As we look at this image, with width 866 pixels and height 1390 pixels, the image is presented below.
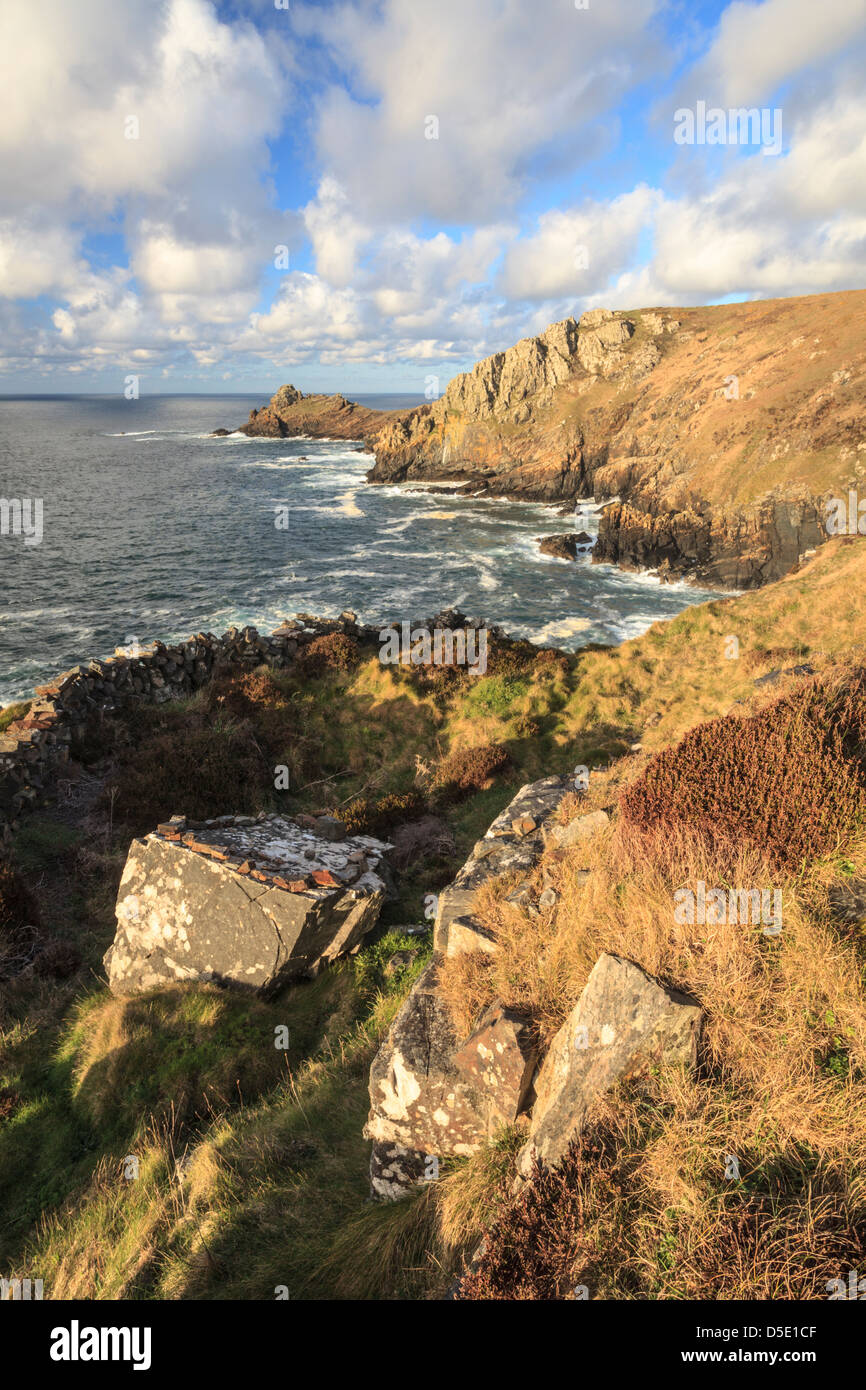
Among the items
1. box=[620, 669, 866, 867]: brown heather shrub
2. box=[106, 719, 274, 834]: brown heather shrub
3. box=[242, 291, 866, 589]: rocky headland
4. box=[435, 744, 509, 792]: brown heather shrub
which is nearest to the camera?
box=[620, 669, 866, 867]: brown heather shrub

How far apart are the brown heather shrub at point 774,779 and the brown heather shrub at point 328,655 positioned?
568 inches

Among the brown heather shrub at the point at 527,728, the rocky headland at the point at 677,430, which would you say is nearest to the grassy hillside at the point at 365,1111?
the brown heather shrub at the point at 527,728

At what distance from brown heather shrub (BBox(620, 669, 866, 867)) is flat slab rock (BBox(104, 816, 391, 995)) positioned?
4.87m

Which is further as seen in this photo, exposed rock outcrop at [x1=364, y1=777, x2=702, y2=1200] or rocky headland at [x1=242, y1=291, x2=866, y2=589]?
rocky headland at [x1=242, y1=291, x2=866, y2=589]

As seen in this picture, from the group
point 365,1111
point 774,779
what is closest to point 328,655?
point 365,1111

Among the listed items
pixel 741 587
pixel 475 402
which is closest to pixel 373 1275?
pixel 741 587

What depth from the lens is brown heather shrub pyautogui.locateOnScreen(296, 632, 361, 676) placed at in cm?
2084

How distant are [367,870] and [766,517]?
59954 millimetres

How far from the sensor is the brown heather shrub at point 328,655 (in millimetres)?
20844

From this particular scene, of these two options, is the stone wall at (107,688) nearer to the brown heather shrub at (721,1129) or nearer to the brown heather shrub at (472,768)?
the brown heather shrub at (472,768)

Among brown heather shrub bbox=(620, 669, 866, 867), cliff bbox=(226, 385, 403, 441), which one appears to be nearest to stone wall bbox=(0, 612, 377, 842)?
brown heather shrub bbox=(620, 669, 866, 867)

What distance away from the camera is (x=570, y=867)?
284 inches

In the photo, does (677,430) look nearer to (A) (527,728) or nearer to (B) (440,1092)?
(A) (527,728)

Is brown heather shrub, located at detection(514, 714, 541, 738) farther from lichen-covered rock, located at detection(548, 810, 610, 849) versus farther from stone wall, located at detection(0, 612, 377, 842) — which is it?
lichen-covered rock, located at detection(548, 810, 610, 849)
